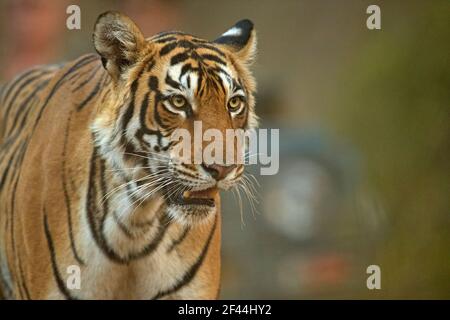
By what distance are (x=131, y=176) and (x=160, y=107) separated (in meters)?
0.19

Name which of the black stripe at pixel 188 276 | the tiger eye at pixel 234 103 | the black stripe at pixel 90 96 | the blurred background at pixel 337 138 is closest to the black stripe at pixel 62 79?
the black stripe at pixel 90 96

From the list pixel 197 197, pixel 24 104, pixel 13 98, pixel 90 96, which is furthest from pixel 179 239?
pixel 13 98

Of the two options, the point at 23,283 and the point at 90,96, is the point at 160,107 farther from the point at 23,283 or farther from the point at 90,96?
the point at 23,283

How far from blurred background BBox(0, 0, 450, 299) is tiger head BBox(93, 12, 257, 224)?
4.57ft

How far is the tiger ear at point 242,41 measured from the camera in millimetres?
2480

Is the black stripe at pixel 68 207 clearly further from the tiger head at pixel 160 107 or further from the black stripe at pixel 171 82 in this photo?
the black stripe at pixel 171 82

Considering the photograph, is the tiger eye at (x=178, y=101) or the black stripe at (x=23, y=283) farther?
the black stripe at (x=23, y=283)

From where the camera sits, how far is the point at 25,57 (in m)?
3.88

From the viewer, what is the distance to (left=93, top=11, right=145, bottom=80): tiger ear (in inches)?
88.7

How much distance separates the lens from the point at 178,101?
2.26 metres

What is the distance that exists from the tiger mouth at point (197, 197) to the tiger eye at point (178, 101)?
0.21 m

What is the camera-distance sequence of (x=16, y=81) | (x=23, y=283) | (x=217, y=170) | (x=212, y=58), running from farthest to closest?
1. (x=16, y=81)
2. (x=23, y=283)
3. (x=212, y=58)
4. (x=217, y=170)

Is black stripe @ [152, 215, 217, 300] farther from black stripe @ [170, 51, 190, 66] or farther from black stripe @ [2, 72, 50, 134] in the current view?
black stripe @ [2, 72, 50, 134]

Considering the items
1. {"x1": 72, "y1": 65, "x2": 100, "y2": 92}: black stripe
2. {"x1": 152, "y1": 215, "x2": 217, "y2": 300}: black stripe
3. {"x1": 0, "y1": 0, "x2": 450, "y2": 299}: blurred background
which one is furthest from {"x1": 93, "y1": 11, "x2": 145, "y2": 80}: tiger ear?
{"x1": 0, "y1": 0, "x2": 450, "y2": 299}: blurred background
